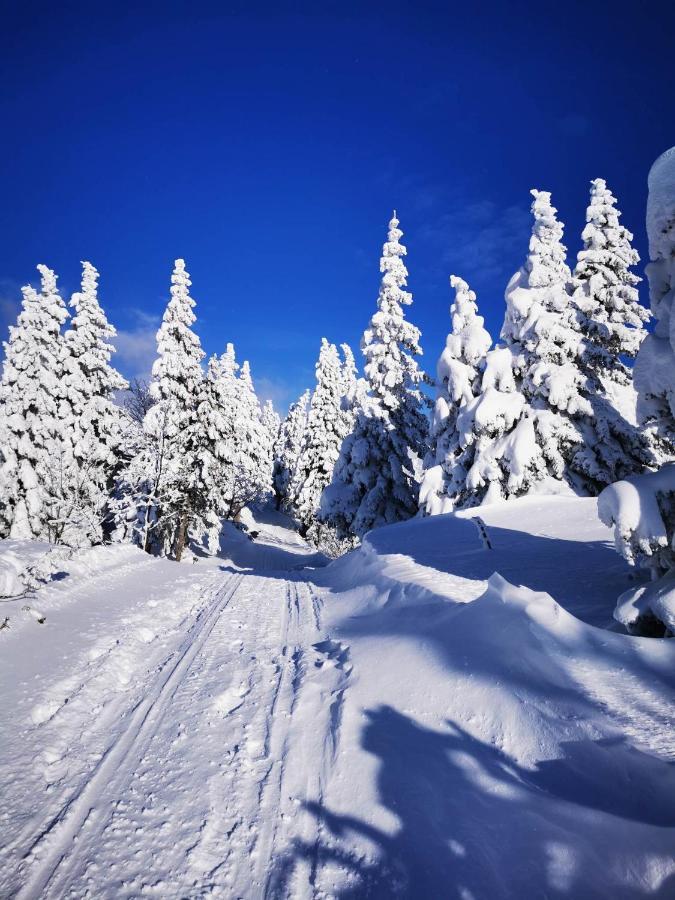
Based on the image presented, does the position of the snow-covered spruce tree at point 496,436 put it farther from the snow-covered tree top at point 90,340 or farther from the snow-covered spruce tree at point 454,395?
the snow-covered tree top at point 90,340

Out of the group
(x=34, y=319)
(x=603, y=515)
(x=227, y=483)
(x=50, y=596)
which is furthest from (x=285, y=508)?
(x=603, y=515)

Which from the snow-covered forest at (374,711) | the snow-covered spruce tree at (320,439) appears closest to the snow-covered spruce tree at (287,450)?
the snow-covered spruce tree at (320,439)

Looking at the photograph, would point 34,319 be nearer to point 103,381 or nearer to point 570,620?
A: point 103,381

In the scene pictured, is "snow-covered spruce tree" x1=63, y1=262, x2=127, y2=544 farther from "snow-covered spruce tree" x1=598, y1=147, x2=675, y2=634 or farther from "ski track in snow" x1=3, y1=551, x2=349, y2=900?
"snow-covered spruce tree" x1=598, y1=147, x2=675, y2=634

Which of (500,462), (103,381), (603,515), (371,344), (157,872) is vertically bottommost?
(157,872)

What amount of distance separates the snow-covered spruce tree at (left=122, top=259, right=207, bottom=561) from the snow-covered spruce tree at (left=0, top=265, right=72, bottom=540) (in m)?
3.44

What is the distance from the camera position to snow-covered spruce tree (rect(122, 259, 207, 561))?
1748cm

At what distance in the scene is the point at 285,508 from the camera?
165ft

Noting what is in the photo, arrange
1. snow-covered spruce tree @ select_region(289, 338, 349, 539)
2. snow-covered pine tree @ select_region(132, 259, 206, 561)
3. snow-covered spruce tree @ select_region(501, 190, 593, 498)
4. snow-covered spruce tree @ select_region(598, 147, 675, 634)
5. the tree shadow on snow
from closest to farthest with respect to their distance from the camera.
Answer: the tree shadow on snow < snow-covered spruce tree @ select_region(598, 147, 675, 634) < snow-covered spruce tree @ select_region(501, 190, 593, 498) < snow-covered pine tree @ select_region(132, 259, 206, 561) < snow-covered spruce tree @ select_region(289, 338, 349, 539)

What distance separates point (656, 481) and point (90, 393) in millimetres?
23283

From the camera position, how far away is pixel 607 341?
619 inches

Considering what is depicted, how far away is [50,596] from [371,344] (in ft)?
58.3

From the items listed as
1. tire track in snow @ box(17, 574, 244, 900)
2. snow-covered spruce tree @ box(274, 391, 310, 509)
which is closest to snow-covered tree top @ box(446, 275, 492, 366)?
tire track in snow @ box(17, 574, 244, 900)

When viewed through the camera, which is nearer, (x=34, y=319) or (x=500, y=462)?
(x=500, y=462)
